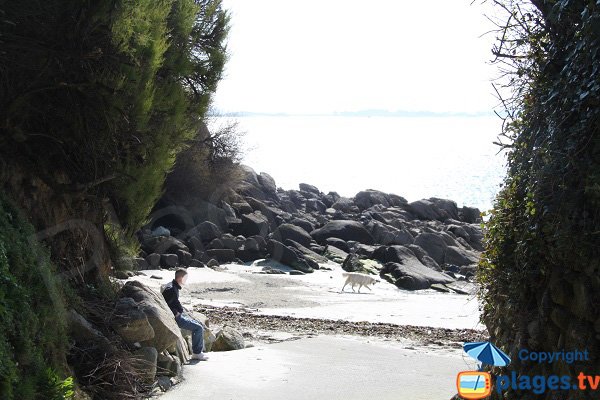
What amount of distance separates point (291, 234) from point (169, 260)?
1004 cm

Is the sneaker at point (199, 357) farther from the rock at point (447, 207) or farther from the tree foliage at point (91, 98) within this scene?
the rock at point (447, 207)

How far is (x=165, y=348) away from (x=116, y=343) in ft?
3.18

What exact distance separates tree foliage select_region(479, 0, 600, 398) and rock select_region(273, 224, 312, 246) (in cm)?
2875

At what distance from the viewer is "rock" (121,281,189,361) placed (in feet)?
32.7

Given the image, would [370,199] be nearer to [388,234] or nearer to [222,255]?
[388,234]

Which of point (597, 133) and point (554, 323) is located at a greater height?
point (597, 133)

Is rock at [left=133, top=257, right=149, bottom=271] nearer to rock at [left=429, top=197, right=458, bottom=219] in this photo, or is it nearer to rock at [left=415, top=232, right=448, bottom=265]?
rock at [left=415, top=232, right=448, bottom=265]

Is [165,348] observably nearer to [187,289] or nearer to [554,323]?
[554,323]

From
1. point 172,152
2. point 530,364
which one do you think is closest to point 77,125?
point 172,152

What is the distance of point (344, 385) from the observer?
9.84m

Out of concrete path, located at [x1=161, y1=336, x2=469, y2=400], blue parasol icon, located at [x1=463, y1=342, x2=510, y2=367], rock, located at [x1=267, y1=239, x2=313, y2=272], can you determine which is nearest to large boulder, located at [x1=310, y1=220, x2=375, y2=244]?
rock, located at [x1=267, y1=239, x2=313, y2=272]

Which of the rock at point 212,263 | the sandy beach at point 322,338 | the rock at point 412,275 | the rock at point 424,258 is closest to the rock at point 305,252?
the rock at point 412,275

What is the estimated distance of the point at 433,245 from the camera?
38406mm

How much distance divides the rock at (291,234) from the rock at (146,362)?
86.0 ft
